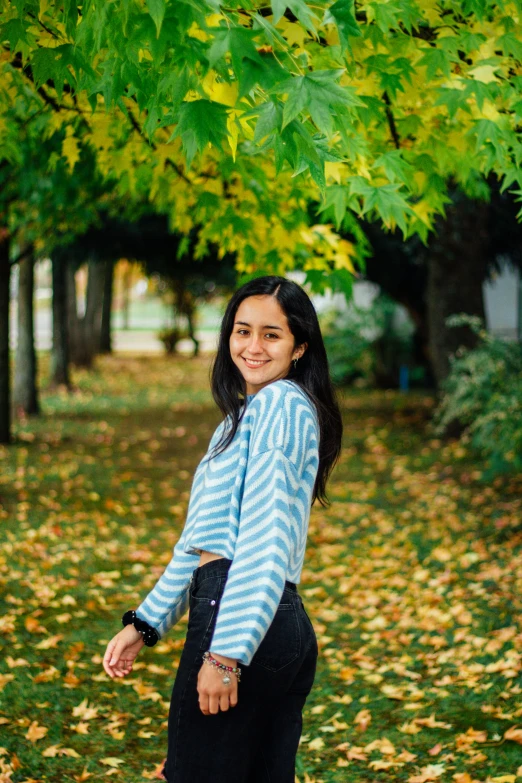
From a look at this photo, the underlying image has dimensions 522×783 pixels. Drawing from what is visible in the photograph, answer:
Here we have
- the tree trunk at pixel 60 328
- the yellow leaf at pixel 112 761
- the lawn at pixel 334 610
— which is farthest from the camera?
the tree trunk at pixel 60 328

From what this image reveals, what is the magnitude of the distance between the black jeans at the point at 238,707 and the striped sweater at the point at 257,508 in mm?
106

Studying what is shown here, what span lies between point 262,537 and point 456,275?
10391 mm

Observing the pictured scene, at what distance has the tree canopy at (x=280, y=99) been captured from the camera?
2.44 meters

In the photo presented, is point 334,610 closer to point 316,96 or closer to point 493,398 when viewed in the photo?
point 493,398

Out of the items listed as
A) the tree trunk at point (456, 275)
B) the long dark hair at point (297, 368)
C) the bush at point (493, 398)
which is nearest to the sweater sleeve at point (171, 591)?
the long dark hair at point (297, 368)

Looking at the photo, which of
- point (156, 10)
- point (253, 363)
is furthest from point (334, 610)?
point (156, 10)

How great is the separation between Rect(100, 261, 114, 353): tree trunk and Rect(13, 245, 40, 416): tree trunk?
422 inches

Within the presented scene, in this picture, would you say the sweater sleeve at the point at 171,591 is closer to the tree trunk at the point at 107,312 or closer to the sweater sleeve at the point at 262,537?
the sweater sleeve at the point at 262,537

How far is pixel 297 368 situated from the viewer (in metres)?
2.61

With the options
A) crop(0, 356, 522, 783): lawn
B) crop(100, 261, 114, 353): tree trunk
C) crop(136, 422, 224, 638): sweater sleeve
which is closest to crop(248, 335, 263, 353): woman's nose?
crop(136, 422, 224, 638): sweater sleeve

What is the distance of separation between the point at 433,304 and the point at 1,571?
7566 millimetres

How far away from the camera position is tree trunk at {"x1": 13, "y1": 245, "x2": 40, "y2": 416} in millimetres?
14055

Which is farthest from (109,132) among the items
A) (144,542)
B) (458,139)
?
(144,542)

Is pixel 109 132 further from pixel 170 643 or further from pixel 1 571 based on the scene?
pixel 1 571
